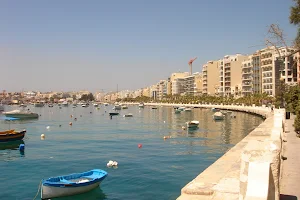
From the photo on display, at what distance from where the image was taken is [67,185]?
16609 mm

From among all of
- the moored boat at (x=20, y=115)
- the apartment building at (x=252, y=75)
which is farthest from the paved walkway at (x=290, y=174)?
the apartment building at (x=252, y=75)

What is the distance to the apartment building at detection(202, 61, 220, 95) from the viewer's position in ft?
600


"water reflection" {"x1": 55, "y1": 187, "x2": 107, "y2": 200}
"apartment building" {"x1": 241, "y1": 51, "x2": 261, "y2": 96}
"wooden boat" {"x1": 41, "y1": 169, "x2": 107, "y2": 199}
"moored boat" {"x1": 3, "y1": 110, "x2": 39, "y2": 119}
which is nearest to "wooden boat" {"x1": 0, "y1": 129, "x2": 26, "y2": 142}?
"wooden boat" {"x1": 41, "y1": 169, "x2": 107, "y2": 199}

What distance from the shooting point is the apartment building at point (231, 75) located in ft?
524

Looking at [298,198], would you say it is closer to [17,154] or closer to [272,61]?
[17,154]

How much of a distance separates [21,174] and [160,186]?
403 inches

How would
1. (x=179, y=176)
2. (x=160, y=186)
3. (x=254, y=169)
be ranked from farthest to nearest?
(x=179, y=176), (x=160, y=186), (x=254, y=169)

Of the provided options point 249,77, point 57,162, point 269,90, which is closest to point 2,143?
point 57,162

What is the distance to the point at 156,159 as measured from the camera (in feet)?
88.6

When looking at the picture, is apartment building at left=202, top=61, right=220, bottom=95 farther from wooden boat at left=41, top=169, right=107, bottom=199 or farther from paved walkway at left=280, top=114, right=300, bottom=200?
wooden boat at left=41, top=169, right=107, bottom=199

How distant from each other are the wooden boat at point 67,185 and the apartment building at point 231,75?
143212mm

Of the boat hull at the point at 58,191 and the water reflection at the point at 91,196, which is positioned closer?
the boat hull at the point at 58,191

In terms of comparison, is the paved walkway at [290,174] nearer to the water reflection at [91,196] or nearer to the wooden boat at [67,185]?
the water reflection at [91,196]

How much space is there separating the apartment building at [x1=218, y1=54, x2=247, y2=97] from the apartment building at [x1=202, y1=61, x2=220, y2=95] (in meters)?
10.6
